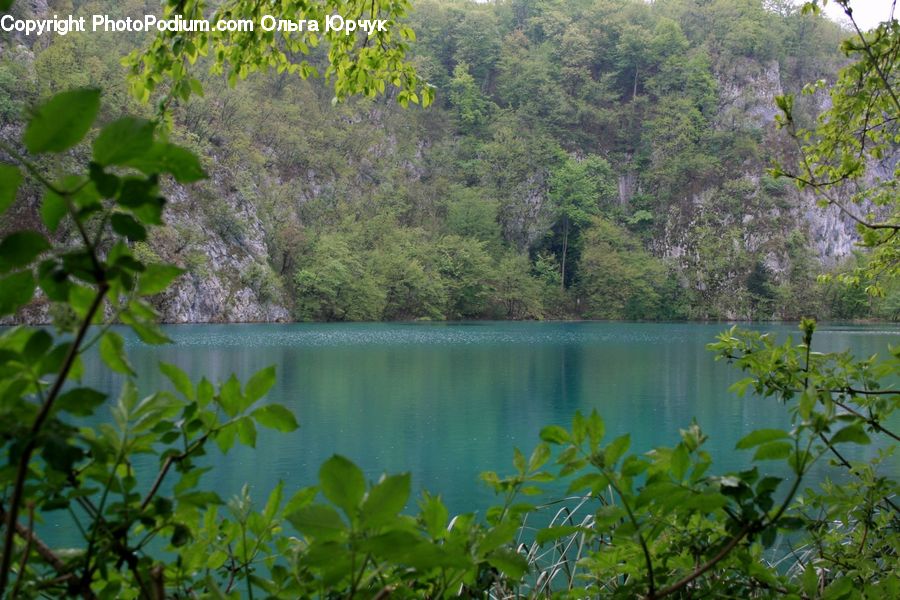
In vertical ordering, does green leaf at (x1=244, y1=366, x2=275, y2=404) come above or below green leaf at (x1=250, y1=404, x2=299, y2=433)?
above

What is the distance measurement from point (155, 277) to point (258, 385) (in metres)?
0.19

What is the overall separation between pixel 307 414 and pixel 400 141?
4464cm

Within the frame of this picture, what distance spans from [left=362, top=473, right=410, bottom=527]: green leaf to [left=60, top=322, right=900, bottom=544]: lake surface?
4303mm

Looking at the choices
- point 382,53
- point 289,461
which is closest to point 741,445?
point 382,53

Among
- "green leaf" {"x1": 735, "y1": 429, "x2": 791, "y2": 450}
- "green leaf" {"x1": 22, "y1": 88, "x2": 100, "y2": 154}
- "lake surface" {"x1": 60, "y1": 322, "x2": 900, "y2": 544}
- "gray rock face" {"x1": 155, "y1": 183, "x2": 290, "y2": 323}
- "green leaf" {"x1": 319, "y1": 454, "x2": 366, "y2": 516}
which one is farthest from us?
"gray rock face" {"x1": 155, "y1": 183, "x2": 290, "y2": 323}

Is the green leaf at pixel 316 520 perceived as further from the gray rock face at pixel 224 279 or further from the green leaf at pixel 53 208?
the gray rock face at pixel 224 279

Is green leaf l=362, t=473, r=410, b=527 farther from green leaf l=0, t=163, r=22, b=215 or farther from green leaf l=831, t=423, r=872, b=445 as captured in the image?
green leaf l=831, t=423, r=872, b=445

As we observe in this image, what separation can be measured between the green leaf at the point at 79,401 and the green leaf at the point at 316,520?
0.53 feet

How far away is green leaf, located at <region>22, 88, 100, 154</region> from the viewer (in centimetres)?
40

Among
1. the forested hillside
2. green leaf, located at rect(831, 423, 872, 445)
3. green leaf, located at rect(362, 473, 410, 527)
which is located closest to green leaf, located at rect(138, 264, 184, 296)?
green leaf, located at rect(362, 473, 410, 527)

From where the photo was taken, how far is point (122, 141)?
1.37 ft

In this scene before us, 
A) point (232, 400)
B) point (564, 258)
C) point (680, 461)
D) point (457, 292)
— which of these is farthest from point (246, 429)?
point (564, 258)

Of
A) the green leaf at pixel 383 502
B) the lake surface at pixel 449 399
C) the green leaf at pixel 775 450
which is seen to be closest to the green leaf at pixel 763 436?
the green leaf at pixel 775 450

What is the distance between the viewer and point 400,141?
5459 centimetres
